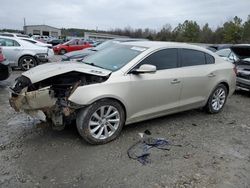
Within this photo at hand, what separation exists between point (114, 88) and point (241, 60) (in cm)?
643

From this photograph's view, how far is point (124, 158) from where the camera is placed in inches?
148

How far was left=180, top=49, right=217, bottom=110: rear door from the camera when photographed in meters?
5.09

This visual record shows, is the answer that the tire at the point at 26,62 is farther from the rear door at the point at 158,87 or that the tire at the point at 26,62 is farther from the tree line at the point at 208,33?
the tree line at the point at 208,33

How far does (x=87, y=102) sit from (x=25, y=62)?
8720 millimetres

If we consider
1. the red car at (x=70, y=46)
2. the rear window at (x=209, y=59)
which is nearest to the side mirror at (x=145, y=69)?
the rear window at (x=209, y=59)

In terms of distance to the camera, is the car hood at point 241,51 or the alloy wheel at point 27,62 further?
the alloy wheel at point 27,62

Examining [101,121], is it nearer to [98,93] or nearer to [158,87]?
[98,93]

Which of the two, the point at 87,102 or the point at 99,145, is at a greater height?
the point at 87,102

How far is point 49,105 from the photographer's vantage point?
3.84 metres

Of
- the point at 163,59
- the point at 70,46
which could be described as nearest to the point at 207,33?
the point at 70,46

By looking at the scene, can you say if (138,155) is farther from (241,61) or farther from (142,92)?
(241,61)

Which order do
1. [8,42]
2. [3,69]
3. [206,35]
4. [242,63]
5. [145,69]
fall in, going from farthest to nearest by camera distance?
[206,35]
[8,42]
[242,63]
[3,69]
[145,69]

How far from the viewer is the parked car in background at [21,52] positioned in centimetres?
1121

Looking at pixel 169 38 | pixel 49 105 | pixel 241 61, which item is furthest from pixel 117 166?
pixel 169 38
